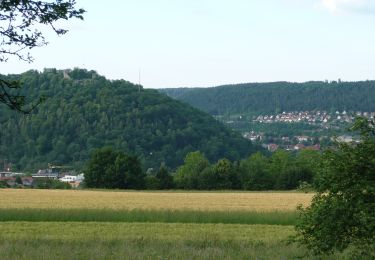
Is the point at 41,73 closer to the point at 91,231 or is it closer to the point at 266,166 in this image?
the point at 266,166

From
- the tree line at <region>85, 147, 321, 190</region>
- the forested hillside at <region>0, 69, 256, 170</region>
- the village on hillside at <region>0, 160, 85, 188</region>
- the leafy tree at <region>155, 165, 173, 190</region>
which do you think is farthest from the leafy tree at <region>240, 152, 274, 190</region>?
the forested hillside at <region>0, 69, 256, 170</region>

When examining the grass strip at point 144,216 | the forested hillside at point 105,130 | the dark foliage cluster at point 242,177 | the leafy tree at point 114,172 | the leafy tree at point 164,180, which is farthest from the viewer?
the forested hillside at point 105,130

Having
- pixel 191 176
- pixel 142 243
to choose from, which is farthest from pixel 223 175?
pixel 142 243

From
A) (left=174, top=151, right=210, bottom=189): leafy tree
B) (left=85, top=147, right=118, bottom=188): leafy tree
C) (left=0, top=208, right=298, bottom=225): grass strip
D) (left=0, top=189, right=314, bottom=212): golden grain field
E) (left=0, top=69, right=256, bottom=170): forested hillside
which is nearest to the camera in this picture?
(left=0, top=208, right=298, bottom=225): grass strip

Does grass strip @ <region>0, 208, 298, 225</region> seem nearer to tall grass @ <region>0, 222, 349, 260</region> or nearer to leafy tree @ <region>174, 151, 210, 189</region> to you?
tall grass @ <region>0, 222, 349, 260</region>

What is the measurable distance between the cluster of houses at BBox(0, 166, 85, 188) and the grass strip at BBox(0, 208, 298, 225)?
54.1 metres

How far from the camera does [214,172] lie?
77750 mm

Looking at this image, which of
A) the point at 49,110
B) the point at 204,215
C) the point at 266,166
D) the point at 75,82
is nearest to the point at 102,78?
the point at 75,82

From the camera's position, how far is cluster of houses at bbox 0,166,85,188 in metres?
91.8

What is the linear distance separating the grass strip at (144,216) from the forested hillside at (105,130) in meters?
88.9

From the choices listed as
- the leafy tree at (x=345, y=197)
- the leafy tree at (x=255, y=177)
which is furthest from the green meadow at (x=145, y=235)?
the leafy tree at (x=255, y=177)

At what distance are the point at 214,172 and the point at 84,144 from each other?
53380 millimetres

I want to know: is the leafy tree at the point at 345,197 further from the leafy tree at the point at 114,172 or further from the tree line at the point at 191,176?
the leafy tree at the point at 114,172

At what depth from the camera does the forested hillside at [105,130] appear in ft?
412
